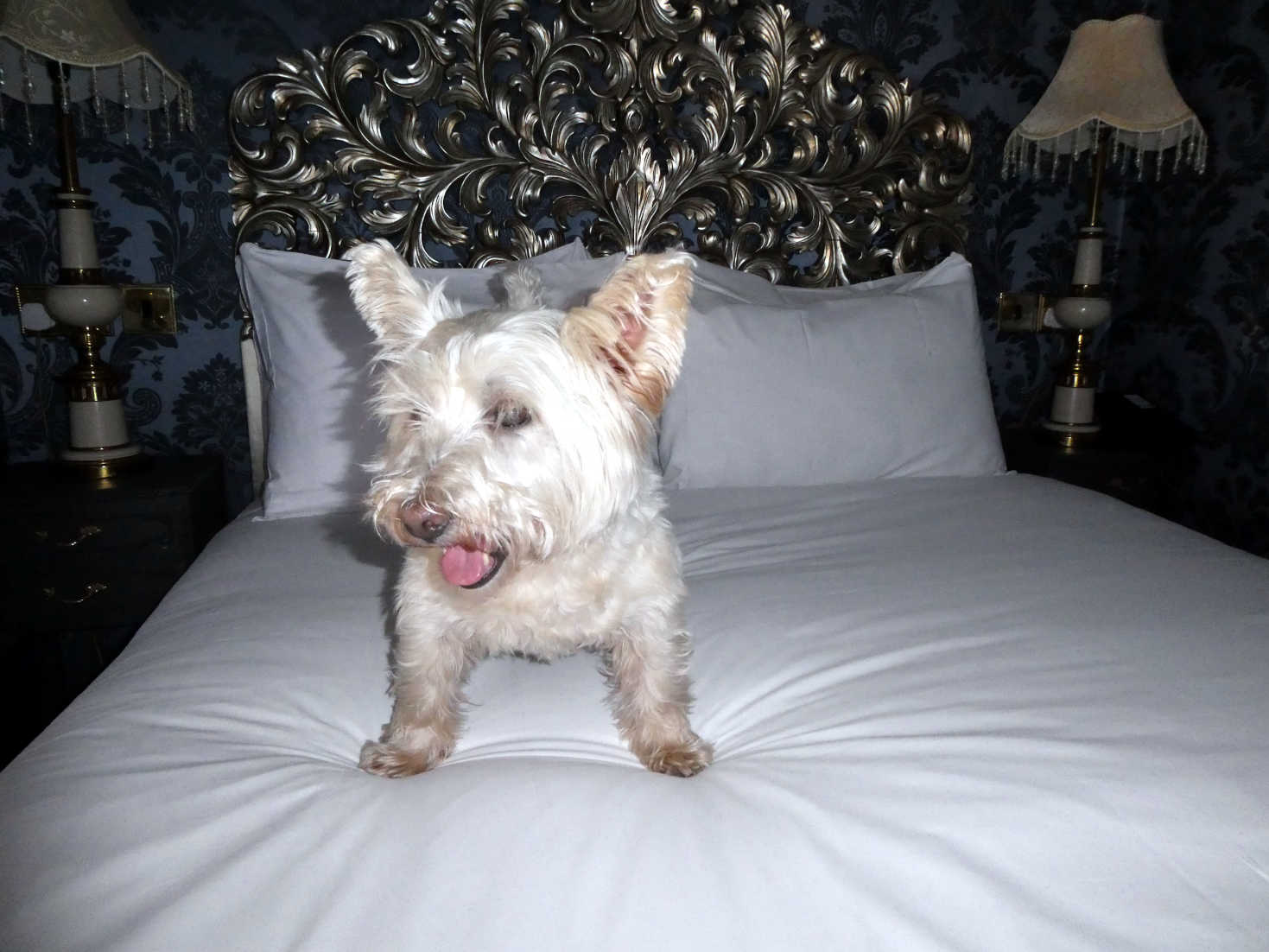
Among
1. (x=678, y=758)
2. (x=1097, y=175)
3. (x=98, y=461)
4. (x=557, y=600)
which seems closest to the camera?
(x=678, y=758)

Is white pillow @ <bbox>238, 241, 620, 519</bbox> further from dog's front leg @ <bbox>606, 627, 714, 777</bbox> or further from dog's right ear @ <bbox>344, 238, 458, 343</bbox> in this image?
dog's front leg @ <bbox>606, 627, 714, 777</bbox>

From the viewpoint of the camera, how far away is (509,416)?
122cm

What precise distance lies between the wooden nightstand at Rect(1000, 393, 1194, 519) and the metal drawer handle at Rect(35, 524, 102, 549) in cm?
304

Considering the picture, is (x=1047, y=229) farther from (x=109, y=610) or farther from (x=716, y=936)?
(x=109, y=610)

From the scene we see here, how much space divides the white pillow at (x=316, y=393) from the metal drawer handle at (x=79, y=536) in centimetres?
55

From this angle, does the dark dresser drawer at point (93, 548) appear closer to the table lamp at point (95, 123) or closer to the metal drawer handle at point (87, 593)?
the metal drawer handle at point (87, 593)

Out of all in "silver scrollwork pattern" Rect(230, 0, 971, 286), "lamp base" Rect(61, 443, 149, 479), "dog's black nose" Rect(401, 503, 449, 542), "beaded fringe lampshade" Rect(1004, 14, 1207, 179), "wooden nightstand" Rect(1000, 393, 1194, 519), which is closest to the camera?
"dog's black nose" Rect(401, 503, 449, 542)

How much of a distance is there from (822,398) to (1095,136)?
5.97 ft

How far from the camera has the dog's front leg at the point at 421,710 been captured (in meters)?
1.14

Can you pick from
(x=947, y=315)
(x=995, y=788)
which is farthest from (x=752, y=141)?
(x=995, y=788)

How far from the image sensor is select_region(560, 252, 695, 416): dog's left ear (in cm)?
112

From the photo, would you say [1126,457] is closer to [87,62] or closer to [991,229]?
[991,229]

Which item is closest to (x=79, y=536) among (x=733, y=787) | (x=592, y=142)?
(x=592, y=142)

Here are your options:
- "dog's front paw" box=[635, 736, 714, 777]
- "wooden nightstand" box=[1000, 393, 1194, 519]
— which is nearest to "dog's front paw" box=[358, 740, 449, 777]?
"dog's front paw" box=[635, 736, 714, 777]
